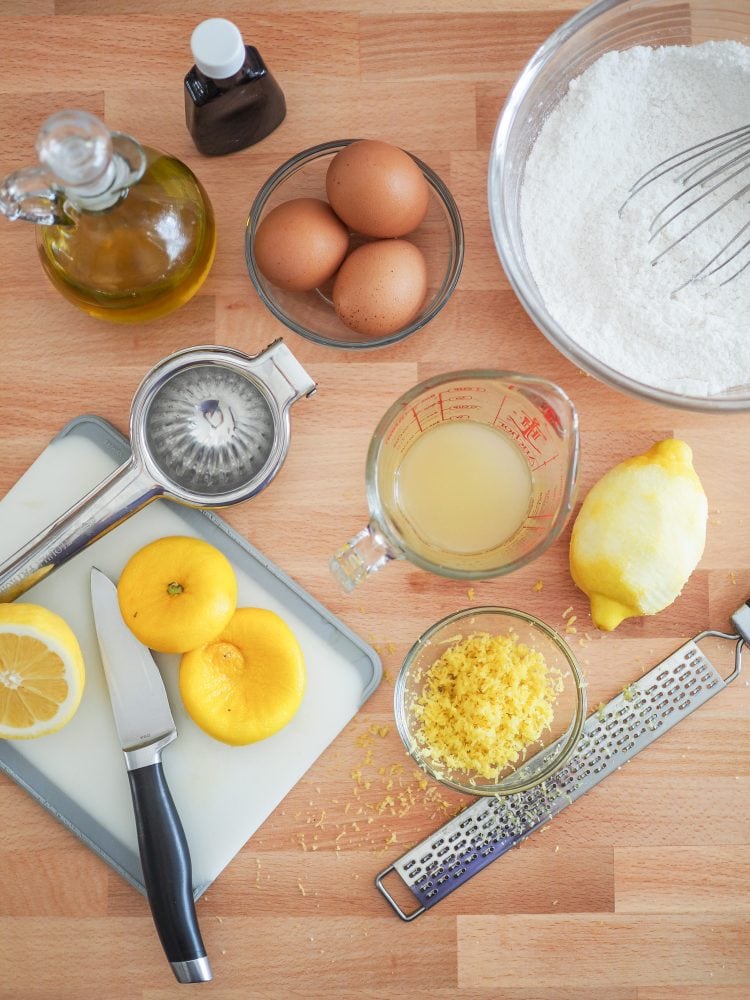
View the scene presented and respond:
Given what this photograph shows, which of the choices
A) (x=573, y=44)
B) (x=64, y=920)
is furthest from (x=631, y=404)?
(x=64, y=920)

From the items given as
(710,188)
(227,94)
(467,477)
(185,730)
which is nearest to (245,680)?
(185,730)

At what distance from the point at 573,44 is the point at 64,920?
3.35ft

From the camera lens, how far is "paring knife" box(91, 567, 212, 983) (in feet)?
2.70

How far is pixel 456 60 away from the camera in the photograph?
882 mm

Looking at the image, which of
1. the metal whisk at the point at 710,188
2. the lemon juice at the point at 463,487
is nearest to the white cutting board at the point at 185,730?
the lemon juice at the point at 463,487

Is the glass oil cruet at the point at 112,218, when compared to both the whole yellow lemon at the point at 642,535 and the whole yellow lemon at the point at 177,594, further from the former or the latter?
the whole yellow lemon at the point at 642,535

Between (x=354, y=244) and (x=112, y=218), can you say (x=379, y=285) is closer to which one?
(x=354, y=244)

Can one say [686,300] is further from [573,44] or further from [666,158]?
[573,44]

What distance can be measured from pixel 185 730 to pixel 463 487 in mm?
383

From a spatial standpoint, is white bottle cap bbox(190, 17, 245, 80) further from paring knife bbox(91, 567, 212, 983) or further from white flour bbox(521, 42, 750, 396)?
paring knife bbox(91, 567, 212, 983)

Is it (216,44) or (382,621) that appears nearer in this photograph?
(216,44)

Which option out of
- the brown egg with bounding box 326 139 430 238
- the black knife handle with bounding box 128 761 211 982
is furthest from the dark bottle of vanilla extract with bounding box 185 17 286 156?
the black knife handle with bounding box 128 761 211 982

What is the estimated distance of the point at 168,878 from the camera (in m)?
0.82

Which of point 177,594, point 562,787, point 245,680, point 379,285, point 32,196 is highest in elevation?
point 32,196
